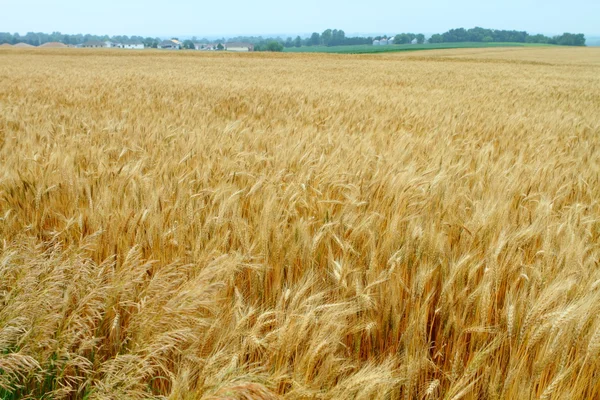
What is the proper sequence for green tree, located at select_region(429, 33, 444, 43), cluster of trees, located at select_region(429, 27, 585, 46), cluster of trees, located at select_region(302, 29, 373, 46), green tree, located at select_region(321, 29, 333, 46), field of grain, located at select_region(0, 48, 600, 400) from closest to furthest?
field of grain, located at select_region(0, 48, 600, 400), cluster of trees, located at select_region(429, 27, 585, 46), green tree, located at select_region(429, 33, 444, 43), cluster of trees, located at select_region(302, 29, 373, 46), green tree, located at select_region(321, 29, 333, 46)

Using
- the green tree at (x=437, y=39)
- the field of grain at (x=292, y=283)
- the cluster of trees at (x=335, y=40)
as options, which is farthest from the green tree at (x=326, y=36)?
the field of grain at (x=292, y=283)

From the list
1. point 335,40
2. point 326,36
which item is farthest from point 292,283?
point 326,36

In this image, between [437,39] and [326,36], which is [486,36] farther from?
[326,36]

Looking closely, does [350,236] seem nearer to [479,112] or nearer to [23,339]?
[23,339]

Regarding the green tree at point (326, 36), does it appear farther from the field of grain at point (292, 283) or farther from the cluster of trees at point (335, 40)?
the field of grain at point (292, 283)

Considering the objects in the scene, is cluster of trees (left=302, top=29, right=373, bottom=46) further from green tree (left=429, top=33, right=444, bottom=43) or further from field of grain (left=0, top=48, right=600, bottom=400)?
field of grain (left=0, top=48, right=600, bottom=400)

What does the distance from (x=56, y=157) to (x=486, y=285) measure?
2.06 metres

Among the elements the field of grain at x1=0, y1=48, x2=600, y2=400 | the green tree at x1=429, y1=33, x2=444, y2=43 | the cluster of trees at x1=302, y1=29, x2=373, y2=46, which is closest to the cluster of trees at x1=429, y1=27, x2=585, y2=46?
the green tree at x1=429, y1=33, x2=444, y2=43

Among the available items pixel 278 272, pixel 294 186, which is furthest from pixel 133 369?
pixel 294 186

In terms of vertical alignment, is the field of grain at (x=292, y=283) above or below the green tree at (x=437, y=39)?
below

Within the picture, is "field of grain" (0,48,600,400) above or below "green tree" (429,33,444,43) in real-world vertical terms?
below

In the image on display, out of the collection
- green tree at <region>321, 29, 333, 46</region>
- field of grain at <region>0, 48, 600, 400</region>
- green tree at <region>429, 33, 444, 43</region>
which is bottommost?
field of grain at <region>0, 48, 600, 400</region>

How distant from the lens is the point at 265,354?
0.94 metres

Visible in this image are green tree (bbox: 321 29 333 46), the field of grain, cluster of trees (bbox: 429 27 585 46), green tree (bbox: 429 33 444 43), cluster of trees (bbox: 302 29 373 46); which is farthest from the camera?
green tree (bbox: 321 29 333 46)
